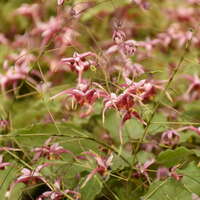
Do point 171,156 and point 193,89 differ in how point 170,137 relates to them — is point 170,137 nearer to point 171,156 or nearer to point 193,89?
point 171,156

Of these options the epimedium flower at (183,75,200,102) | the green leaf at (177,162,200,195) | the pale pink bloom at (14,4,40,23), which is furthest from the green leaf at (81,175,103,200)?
the pale pink bloom at (14,4,40,23)

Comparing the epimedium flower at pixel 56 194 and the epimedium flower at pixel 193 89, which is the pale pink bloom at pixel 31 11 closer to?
the epimedium flower at pixel 193 89

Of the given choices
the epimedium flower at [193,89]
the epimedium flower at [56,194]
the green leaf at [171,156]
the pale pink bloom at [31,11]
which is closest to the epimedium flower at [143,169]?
the green leaf at [171,156]

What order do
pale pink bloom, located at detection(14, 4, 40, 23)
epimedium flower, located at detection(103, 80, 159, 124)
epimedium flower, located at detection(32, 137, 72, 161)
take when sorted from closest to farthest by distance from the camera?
epimedium flower, located at detection(103, 80, 159, 124) → epimedium flower, located at detection(32, 137, 72, 161) → pale pink bloom, located at detection(14, 4, 40, 23)

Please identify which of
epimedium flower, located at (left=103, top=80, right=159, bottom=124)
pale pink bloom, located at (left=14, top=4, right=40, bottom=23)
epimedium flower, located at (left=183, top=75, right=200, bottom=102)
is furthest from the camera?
pale pink bloom, located at (left=14, top=4, right=40, bottom=23)

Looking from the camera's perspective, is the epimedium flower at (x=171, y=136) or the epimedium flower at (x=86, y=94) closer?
the epimedium flower at (x=86, y=94)

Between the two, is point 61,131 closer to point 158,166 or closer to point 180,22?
point 158,166

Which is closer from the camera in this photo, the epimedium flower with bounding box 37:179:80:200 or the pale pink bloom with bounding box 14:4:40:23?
the epimedium flower with bounding box 37:179:80:200

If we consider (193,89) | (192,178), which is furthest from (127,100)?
(193,89)

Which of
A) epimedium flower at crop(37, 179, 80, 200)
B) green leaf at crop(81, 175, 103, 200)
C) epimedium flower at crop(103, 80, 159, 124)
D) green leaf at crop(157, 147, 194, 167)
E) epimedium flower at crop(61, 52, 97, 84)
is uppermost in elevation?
epimedium flower at crop(61, 52, 97, 84)

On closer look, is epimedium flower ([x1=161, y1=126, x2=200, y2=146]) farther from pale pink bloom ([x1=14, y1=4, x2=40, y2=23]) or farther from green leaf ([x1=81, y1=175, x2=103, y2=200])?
pale pink bloom ([x1=14, y1=4, x2=40, y2=23])

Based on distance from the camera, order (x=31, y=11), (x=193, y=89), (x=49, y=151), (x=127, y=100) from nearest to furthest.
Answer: (x=127, y=100), (x=49, y=151), (x=193, y=89), (x=31, y=11)

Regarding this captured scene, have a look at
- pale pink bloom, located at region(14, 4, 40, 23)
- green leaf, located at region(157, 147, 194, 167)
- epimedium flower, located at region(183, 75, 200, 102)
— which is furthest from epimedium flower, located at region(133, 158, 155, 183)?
pale pink bloom, located at region(14, 4, 40, 23)

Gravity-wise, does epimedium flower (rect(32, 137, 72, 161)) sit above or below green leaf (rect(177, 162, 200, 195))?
above
